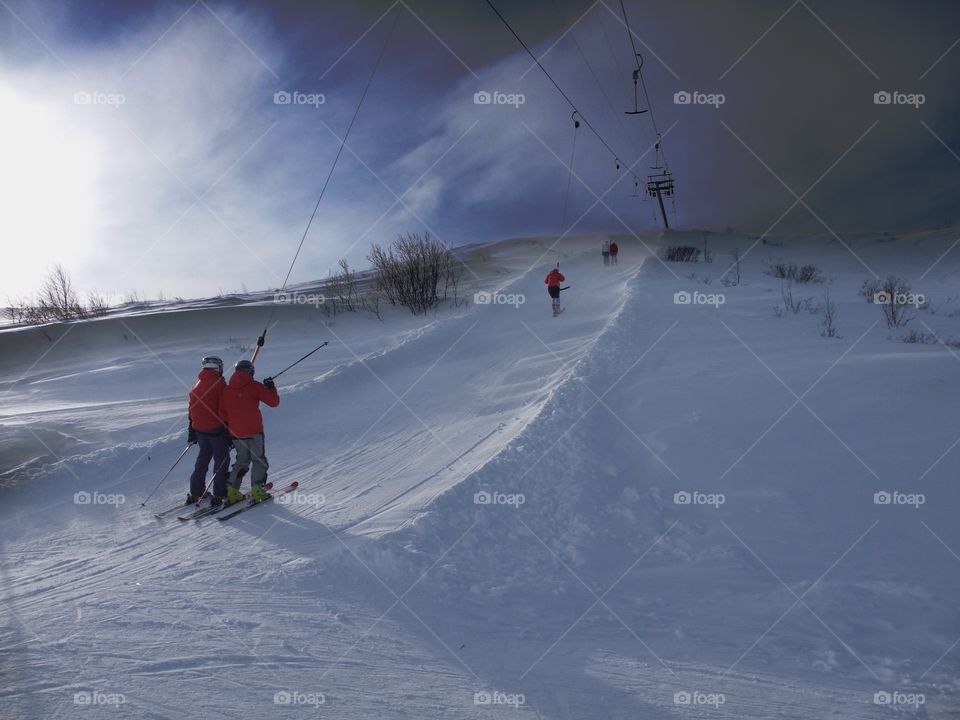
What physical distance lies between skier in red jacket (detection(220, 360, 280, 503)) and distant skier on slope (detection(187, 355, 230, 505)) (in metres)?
0.13

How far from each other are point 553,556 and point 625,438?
9.25ft

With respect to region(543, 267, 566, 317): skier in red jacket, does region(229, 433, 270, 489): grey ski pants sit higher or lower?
lower

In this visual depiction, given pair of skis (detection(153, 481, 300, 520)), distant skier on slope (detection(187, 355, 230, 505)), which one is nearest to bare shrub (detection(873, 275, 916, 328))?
pair of skis (detection(153, 481, 300, 520))

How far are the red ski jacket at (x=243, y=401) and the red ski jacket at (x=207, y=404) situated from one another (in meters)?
0.20

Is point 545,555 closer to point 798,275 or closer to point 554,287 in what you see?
point 554,287

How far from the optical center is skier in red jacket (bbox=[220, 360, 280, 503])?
23.5 feet

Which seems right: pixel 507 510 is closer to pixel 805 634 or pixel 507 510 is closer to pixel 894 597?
pixel 805 634

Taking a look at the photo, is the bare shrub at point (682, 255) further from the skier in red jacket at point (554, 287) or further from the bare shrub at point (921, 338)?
the bare shrub at point (921, 338)

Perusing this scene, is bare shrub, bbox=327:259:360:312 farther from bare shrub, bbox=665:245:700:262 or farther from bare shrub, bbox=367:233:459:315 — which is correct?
bare shrub, bbox=665:245:700:262

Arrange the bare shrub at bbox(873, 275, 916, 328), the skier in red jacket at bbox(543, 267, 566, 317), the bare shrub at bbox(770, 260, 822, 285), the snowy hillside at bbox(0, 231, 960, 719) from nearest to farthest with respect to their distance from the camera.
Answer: the snowy hillside at bbox(0, 231, 960, 719) < the bare shrub at bbox(873, 275, 916, 328) < the skier in red jacket at bbox(543, 267, 566, 317) < the bare shrub at bbox(770, 260, 822, 285)

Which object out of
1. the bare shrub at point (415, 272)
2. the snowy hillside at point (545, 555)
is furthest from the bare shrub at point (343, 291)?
the snowy hillside at point (545, 555)

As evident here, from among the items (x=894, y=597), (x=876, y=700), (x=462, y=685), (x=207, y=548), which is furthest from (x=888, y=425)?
(x=207, y=548)

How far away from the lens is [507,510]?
5.70 meters

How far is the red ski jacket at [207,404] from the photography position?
7344 mm
